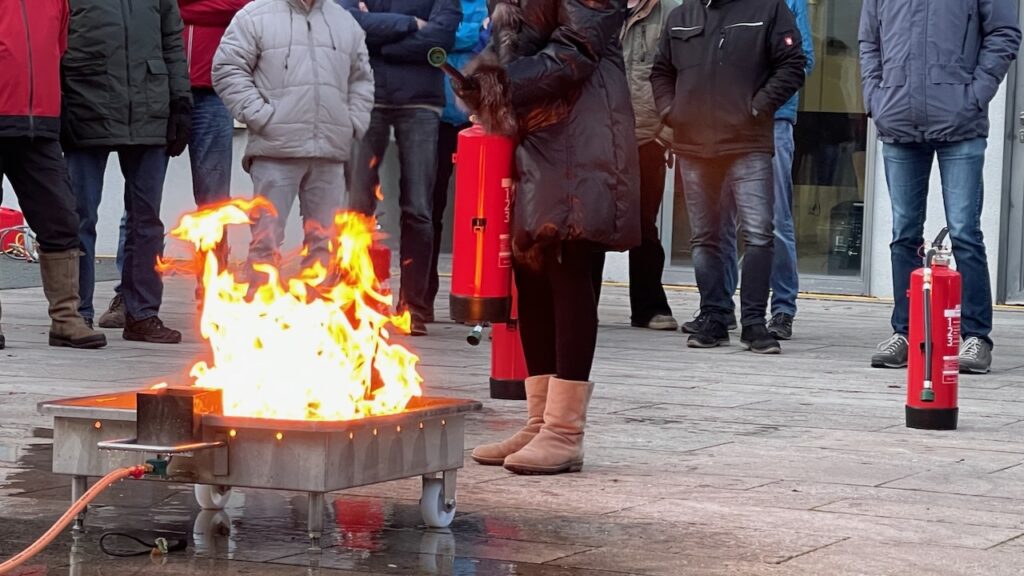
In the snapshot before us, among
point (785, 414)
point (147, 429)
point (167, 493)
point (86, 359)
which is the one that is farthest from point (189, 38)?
point (147, 429)

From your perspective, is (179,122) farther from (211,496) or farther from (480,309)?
(211,496)

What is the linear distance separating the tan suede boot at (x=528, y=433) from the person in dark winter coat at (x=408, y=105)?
465 cm

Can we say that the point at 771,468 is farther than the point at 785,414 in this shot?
No

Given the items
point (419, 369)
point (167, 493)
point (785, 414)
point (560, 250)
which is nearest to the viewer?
point (167, 493)

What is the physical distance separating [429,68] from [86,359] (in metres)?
2.81

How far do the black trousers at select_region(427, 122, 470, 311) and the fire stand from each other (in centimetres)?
597

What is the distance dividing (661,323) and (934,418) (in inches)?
181

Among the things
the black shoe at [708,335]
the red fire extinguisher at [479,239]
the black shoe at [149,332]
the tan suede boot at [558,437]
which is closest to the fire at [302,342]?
the tan suede boot at [558,437]

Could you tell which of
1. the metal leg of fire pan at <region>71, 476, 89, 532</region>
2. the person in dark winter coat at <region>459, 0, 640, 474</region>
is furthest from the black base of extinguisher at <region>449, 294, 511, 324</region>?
the metal leg of fire pan at <region>71, 476, 89, 532</region>

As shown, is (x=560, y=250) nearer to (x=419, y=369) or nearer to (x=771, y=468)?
(x=771, y=468)

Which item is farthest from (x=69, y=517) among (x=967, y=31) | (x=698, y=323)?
(x=698, y=323)

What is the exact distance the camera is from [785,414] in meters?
8.10

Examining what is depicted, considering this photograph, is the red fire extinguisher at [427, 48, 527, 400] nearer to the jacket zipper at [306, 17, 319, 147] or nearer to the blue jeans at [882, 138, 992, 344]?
the blue jeans at [882, 138, 992, 344]

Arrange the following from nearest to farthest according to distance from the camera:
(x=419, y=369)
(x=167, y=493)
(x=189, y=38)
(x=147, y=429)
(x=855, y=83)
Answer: (x=147, y=429), (x=167, y=493), (x=419, y=369), (x=189, y=38), (x=855, y=83)
